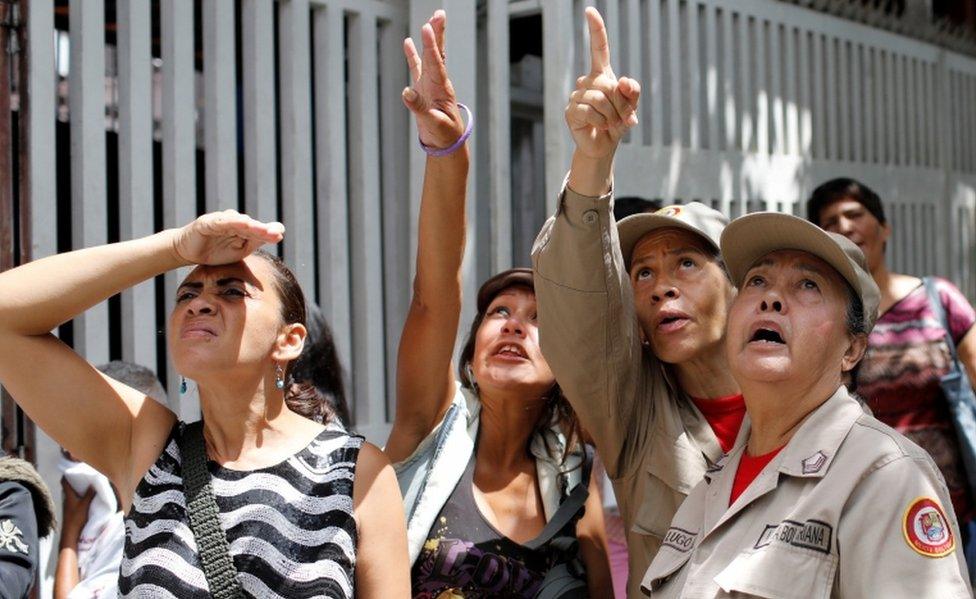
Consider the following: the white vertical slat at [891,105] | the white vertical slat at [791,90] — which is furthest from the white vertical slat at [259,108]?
the white vertical slat at [891,105]

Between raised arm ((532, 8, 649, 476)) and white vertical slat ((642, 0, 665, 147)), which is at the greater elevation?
white vertical slat ((642, 0, 665, 147))

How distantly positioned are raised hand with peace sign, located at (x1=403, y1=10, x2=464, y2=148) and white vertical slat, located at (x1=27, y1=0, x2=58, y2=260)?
4.18 feet

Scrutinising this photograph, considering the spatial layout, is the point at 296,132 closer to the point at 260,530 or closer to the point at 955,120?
the point at 260,530

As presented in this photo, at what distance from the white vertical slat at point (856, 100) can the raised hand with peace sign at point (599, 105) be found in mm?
3808

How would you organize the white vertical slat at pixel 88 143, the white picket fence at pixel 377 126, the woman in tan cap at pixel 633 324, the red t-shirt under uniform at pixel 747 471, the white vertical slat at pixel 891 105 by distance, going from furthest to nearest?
the white vertical slat at pixel 891 105 → the white picket fence at pixel 377 126 → the white vertical slat at pixel 88 143 → the woman in tan cap at pixel 633 324 → the red t-shirt under uniform at pixel 747 471

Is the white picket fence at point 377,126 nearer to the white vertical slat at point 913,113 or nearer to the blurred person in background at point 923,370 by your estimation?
the white vertical slat at point 913,113

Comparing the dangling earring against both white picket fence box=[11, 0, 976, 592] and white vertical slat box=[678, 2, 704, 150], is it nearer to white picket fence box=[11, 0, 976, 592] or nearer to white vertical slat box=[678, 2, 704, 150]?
white picket fence box=[11, 0, 976, 592]

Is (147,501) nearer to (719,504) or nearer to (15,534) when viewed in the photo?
(15,534)

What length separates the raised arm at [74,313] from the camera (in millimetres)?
2504

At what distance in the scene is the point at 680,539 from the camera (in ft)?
8.40

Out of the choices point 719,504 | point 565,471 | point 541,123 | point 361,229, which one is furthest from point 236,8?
point 719,504

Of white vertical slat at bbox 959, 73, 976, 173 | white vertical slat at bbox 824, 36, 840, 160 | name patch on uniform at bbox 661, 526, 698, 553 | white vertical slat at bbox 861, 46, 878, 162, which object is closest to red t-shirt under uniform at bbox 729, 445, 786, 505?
name patch on uniform at bbox 661, 526, 698, 553

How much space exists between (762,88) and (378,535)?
3.56 meters

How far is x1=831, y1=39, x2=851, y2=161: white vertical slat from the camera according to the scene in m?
5.98
